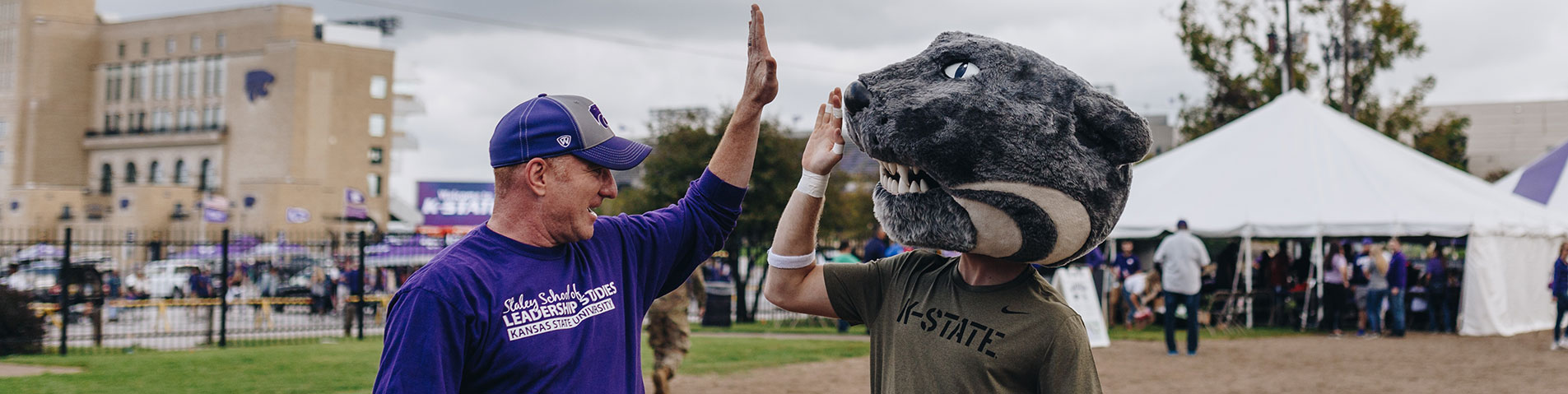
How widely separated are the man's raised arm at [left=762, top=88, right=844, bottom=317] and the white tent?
17.3 metres

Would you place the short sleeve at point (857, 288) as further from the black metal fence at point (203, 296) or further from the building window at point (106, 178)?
the building window at point (106, 178)

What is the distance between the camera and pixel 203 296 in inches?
875

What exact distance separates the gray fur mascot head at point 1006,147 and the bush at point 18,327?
1525 cm

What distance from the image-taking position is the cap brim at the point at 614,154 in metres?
2.99

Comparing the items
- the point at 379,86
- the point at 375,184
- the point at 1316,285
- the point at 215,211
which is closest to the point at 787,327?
the point at 1316,285

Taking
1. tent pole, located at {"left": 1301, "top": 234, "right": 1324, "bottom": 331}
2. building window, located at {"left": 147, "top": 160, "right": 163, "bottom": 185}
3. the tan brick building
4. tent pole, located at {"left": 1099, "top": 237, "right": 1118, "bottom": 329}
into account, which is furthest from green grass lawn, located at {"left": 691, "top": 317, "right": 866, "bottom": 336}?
building window, located at {"left": 147, "top": 160, "right": 163, "bottom": 185}

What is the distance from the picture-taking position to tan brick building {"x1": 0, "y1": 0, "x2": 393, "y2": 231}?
75625 millimetres

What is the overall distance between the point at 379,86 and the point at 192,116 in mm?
14320

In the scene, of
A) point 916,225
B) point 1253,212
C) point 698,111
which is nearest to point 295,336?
point 698,111

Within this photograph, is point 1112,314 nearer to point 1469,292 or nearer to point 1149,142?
point 1469,292

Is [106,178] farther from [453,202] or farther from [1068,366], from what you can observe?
[1068,366]

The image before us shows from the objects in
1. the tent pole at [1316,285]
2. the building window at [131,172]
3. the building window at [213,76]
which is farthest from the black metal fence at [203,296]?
the building window at [131,172]

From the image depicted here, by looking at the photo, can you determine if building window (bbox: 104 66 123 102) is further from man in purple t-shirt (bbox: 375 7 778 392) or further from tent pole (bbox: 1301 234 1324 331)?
man in purple t-shirt (bbox: 375 7 778 392)

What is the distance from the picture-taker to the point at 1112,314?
20672 millimetres
